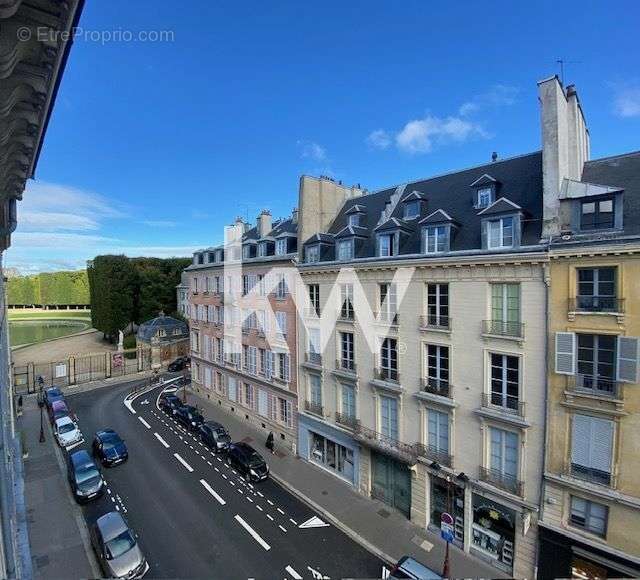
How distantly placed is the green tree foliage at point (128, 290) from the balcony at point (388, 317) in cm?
5407

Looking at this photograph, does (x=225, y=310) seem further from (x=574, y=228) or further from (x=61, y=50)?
(x=61, y=50)

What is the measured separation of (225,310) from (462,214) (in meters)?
21.7

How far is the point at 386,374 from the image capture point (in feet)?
63.7

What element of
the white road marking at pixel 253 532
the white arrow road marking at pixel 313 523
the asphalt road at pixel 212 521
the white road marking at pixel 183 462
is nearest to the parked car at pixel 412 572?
the asphalt road at pixel 212 521

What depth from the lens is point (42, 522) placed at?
17625 mm

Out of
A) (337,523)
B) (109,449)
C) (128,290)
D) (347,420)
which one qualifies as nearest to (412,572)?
(337,523)

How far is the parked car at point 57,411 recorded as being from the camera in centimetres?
2889

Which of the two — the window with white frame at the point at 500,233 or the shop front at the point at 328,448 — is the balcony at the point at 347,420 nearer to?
the shop front at the point at 328,448

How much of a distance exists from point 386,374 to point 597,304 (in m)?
9.96

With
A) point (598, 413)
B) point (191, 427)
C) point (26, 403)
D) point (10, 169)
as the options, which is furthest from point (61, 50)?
point (26, 403)

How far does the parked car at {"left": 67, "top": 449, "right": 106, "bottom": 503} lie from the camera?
19.1m

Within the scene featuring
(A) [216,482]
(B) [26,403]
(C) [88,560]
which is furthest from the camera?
(B) [26,403]

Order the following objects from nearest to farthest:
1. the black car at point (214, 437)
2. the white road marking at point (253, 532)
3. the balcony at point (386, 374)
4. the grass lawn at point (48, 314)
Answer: the white road marking at point (253, 532)
the balcony at point (386, 374)
the black car at point (214, 437)
the grass lawn at point (48, 314)

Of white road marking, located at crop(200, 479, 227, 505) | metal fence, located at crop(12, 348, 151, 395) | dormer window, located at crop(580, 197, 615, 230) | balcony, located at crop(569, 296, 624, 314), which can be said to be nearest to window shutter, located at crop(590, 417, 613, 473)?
balcony, located at crop(569, 296, 624, 314)
